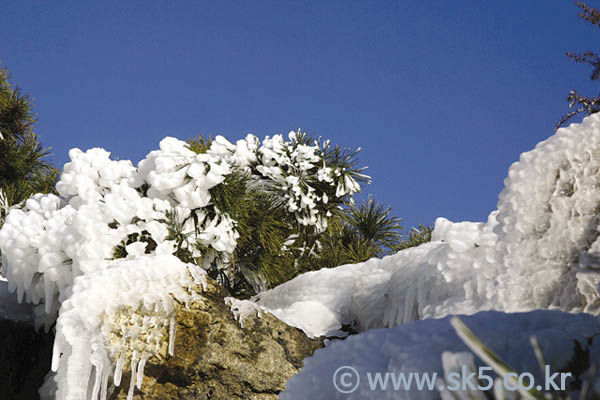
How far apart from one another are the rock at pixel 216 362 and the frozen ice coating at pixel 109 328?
75mm

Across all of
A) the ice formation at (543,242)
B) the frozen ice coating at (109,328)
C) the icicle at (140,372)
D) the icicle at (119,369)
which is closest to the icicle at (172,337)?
the frozen ice coating at (109,328)

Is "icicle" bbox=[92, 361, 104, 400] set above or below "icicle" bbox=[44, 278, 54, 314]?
below

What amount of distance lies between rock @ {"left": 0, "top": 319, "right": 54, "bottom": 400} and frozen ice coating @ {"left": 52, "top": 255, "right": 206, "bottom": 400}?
2.95 ft

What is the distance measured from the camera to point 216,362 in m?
2.83

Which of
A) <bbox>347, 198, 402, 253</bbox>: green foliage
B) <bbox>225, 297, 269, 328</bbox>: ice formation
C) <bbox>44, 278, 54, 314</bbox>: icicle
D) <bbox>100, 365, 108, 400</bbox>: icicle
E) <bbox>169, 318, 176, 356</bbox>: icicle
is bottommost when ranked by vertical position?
<bbox>100, 365, 108, 400</bbox>: icicle

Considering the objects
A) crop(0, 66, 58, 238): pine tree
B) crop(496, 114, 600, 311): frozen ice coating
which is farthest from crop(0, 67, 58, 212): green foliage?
crop(496, 114, 600, 311): frozen ice coating

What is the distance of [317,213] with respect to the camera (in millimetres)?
5855

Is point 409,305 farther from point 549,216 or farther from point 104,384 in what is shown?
point 104,384

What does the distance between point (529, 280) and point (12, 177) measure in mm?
9515

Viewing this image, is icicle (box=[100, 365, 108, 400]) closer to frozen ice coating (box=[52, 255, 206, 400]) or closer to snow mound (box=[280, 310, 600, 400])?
frozen ice coating (box=[52, 255, 206, 400])

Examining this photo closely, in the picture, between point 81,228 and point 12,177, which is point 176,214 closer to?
point 81,228

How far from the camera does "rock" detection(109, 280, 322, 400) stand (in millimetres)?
2777

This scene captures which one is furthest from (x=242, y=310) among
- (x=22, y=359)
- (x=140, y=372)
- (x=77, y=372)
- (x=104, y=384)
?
(x=22, y=359)

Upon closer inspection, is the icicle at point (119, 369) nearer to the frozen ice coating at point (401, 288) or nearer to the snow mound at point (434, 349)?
the frozen ice coating at point (401, 288)
